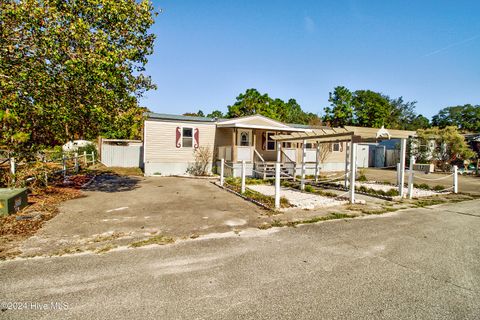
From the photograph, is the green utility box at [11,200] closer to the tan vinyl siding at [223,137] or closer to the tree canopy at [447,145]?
the tan vinyl siding at [223,137]

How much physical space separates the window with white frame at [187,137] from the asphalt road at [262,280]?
13022mm

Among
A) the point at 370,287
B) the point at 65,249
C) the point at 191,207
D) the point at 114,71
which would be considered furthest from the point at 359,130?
the point at 65,249

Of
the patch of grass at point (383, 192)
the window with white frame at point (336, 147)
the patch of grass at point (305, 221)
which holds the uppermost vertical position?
the window with white frame at point (336, 147)

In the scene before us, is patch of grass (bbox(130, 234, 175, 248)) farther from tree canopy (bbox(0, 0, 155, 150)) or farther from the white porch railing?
the white porch railing

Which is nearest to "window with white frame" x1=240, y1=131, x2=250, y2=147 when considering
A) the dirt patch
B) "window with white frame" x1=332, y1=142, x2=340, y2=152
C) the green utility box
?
"window with white frame" x1=332, y1=142, x2=340, y2=152

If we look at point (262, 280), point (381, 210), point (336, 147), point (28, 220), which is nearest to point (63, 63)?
point (28, 220)

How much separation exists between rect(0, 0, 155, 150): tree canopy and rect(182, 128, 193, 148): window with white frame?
7.87 meters

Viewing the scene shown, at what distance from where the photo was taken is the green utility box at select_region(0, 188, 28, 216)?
5898 mm

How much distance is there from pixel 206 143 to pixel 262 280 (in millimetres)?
15112

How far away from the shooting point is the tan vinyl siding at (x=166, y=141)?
54.0 feet

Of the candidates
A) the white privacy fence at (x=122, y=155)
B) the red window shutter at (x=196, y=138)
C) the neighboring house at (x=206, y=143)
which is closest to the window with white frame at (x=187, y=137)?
the neighboring house at (x=206, y=143)

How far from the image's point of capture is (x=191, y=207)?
311 inches

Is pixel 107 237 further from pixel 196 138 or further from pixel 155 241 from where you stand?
pixel 196 138

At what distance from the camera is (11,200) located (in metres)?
6.10
